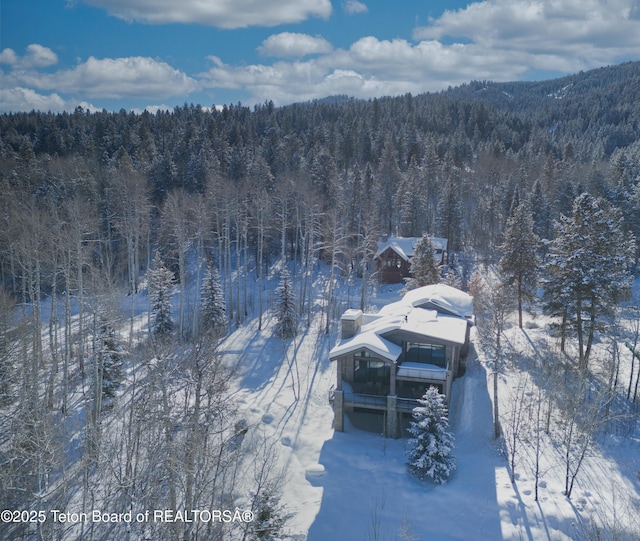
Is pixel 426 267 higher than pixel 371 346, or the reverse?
pixel 426 267

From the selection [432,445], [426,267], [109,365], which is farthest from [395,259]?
[109,365]

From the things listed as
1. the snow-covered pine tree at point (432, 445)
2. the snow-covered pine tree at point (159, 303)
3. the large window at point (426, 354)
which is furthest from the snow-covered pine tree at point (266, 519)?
the snow-covered pine tree at point (159, 303)

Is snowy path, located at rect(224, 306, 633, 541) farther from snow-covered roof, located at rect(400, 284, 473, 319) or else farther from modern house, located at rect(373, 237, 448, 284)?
modern house, located at rect(373, 237, 448, 284)

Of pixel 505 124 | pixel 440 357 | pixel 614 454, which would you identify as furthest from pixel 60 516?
pixel 505 124

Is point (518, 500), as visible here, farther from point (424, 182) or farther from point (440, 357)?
point (424, 182)

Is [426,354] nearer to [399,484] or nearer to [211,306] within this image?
[399,484]

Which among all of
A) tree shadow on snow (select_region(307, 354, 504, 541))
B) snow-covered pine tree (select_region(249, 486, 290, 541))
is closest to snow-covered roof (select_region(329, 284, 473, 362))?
tree shadow on snow (select_region(307, 354, 504, 541))

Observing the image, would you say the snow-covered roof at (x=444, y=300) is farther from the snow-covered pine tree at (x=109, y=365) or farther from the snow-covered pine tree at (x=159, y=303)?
the snow-covered pine tree at (x=109, y=365)
